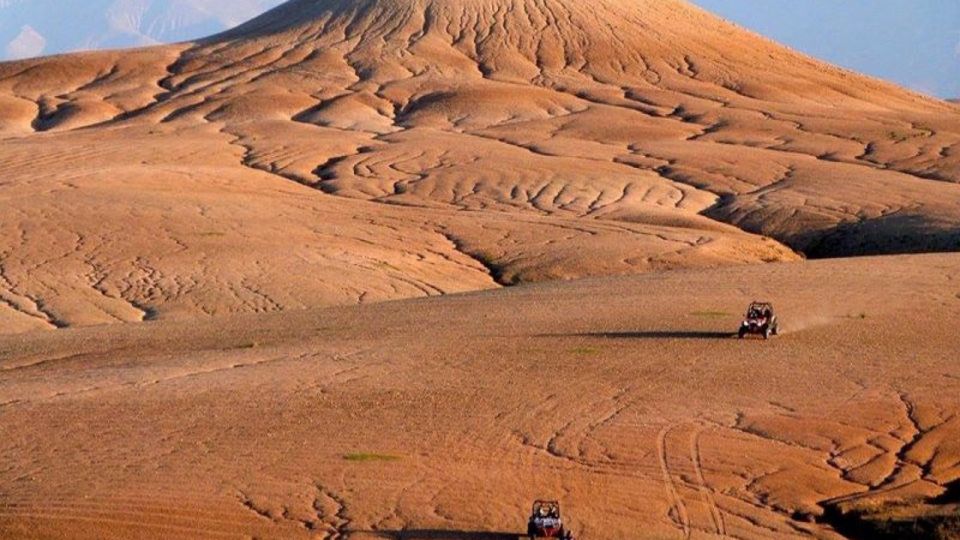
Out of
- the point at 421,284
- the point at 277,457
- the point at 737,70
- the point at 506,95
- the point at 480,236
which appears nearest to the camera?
the point at 277,457

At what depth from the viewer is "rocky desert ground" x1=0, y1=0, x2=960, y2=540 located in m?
14.2

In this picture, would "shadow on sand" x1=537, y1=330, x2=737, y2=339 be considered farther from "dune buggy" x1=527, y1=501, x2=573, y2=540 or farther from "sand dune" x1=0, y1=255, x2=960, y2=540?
"dune buggy" x1=527, y1=501, x2=573, y2=540

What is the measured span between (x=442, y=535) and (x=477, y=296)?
14478 mm

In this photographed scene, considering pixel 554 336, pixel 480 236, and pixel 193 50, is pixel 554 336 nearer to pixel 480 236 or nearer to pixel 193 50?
pixel 480 236

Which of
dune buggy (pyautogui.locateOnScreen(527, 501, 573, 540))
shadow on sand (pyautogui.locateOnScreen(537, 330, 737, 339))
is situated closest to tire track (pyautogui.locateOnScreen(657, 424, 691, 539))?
dune buggy (pyautogui.locateOnScreen(527, 501, 573, 540))

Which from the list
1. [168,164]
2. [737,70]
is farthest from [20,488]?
[737,70]

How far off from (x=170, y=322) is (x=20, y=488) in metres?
12.2

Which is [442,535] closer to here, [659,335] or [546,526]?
[546,526]

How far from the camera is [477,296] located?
1073 inches

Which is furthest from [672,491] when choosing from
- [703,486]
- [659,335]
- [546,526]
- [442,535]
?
[659,335]

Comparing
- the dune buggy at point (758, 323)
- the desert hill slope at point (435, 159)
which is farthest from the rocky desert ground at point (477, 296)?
the dune buggy at point (758, 323)

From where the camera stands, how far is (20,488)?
14.4 m

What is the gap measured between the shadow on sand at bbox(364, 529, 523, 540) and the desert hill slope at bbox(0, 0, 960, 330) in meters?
16.4

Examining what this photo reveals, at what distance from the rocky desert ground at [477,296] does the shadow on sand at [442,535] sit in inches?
2.0
